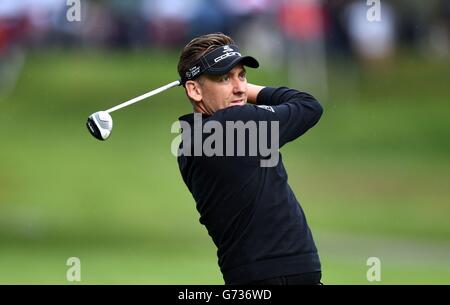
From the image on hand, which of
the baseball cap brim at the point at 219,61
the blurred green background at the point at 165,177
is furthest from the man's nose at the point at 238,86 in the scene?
the blurred green background at the point at 165,177

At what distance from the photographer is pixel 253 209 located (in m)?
6.80

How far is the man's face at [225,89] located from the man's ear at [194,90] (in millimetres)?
28

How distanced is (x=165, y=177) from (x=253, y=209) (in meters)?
16.5

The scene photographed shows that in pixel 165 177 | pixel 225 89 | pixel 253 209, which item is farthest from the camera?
pixel 165 177

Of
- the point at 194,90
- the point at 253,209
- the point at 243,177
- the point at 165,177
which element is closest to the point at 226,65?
the point at 194,90

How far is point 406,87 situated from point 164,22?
6.40m

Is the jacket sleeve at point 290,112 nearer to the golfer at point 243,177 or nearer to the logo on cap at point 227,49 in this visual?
the golfer at point 243,177

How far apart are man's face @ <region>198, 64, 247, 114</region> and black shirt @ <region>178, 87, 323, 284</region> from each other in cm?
15

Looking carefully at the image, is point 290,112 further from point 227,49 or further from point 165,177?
point 165,177

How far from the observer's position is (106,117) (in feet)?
23.8

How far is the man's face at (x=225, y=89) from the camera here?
23.1 ft

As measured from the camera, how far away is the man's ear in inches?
280
